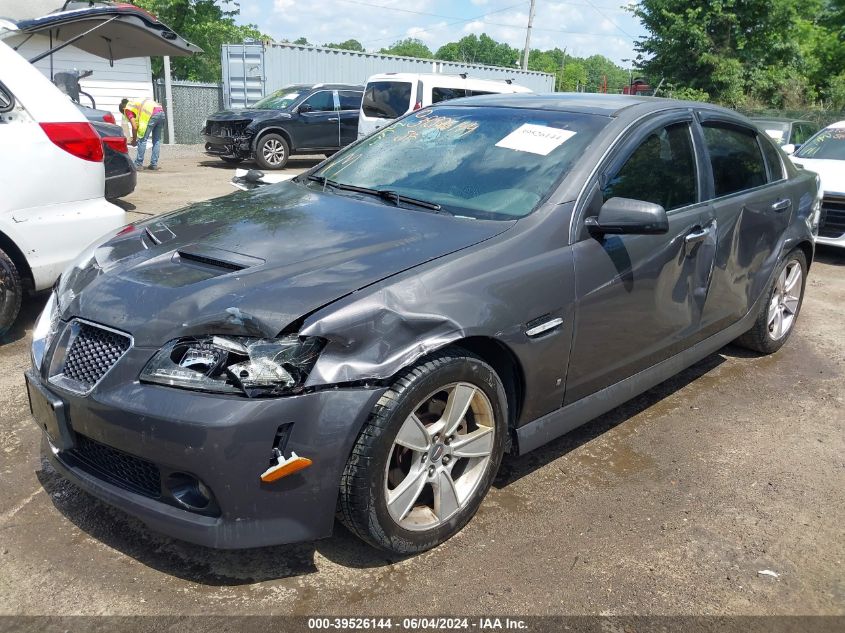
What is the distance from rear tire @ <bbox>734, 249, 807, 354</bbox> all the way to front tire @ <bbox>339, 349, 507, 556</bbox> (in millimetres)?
2678

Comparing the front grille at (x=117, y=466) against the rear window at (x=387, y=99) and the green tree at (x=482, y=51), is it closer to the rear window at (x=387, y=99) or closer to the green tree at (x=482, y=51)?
the rear window at (x=387, y=99)

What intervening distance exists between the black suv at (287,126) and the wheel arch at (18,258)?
11.1 m

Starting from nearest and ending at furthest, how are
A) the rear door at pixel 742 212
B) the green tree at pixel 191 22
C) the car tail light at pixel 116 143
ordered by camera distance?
the rear door at pixel 742 212 → the car tail light at pixel 116 143 → the green tree at pixel 191 22

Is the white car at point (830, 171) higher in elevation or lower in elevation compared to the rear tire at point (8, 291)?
higher

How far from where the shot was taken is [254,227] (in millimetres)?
3111

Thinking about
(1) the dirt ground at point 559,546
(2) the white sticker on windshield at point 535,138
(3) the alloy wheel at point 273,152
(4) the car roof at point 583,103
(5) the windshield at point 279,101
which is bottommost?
(3) the alloy wheel at point 273,152

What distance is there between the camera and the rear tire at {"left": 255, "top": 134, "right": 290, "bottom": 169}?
15.3 m

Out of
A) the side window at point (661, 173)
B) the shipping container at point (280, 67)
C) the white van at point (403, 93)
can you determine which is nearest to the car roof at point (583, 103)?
the side window at point (661, 173)

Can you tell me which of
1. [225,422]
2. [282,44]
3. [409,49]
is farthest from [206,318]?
[409,49]

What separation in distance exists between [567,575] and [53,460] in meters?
1.94

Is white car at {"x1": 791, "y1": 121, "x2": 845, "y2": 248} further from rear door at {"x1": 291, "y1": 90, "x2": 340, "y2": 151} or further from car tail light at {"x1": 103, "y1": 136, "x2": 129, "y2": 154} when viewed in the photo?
rear door at {"x1": 291, "y1": 90, "x2": 340, "y2": 151}

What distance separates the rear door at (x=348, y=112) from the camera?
16.5 m

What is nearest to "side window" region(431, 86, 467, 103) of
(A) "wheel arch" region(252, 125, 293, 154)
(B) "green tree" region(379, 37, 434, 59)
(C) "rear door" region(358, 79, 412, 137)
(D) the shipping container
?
(C) "rear door" region(358, 79, 412, 137)

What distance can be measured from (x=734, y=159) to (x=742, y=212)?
1.12 feet
